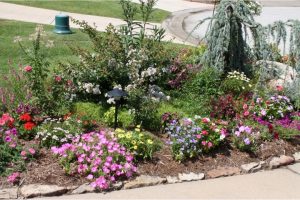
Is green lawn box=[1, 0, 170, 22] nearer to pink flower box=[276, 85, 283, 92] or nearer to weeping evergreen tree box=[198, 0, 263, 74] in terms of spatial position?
weeping evergreen tree box=[198, 0, 263, 74]

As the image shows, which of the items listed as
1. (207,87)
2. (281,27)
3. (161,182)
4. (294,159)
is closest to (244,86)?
(207,87)

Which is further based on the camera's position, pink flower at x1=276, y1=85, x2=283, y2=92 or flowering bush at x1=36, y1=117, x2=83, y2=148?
pink flower at x1=276, y1=85, x2=283, y2=92

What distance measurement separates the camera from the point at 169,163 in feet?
17.6

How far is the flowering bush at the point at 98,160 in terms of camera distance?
4926mm

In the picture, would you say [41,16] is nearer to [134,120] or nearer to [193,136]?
[134,120]

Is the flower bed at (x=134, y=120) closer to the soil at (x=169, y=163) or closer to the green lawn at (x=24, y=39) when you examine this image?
the soil at (x=169, y=163)

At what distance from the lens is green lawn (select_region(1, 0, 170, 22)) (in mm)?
14500

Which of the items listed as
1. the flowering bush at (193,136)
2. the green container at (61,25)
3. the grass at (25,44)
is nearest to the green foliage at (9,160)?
the flowering bush at (193,136)

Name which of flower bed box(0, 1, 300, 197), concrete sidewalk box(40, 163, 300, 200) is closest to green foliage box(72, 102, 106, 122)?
flower bed box(0, 1, 300, 197)

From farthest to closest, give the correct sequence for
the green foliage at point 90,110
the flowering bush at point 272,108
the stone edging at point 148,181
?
the flowering bush at point 272,108 < the green foliage at point 90,110 < the stone edging at point 148,181

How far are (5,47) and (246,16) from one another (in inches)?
197

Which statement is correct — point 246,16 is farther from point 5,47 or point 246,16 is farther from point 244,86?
point 5,47

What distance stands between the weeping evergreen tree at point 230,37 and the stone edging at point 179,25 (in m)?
3.71

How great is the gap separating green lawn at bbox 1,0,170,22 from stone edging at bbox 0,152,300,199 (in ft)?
30.0
